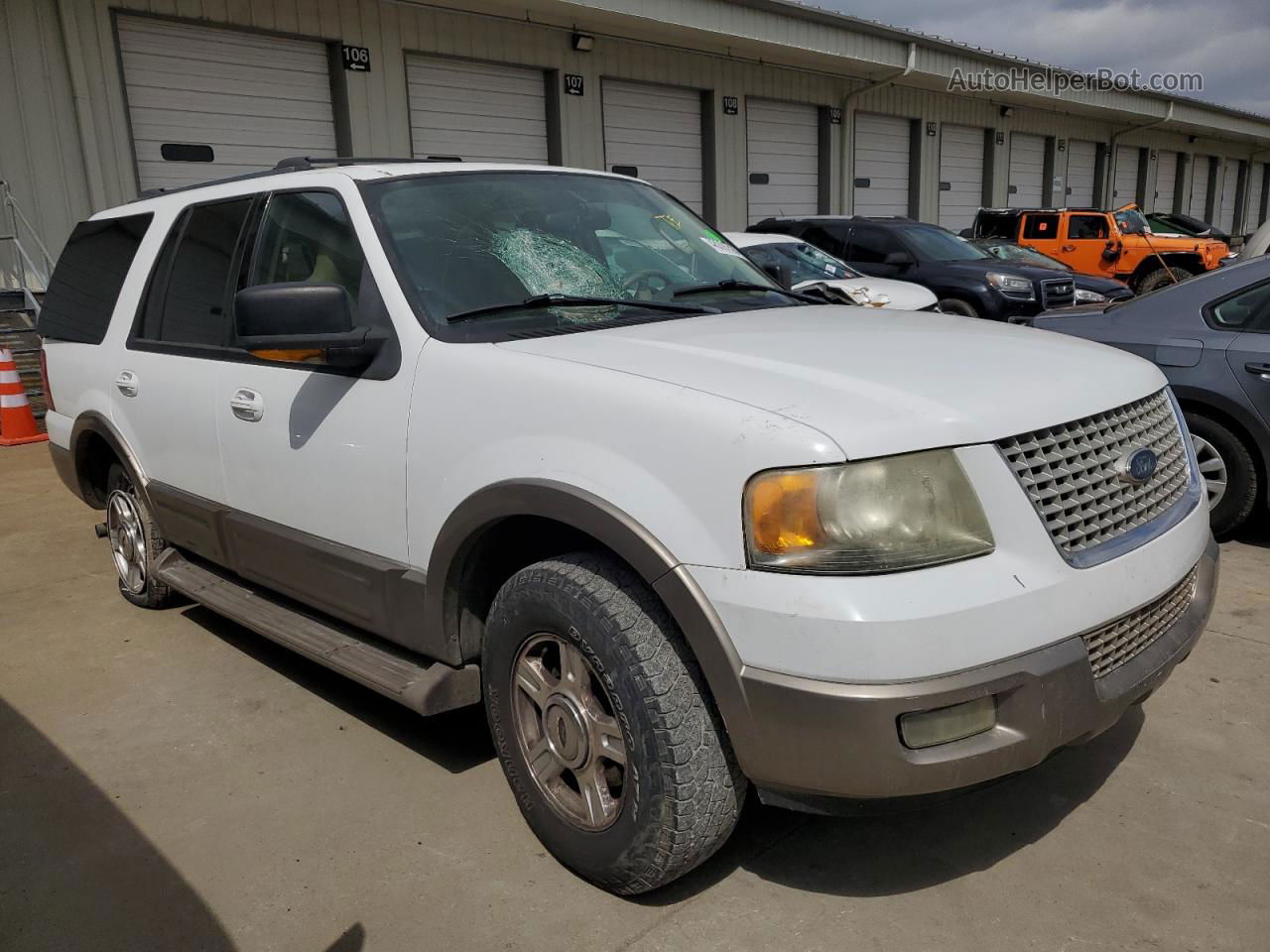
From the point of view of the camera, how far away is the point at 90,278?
454 cm

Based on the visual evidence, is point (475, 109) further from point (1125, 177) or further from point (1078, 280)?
point (1125, 177)

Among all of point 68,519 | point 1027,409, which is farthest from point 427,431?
point 68,519

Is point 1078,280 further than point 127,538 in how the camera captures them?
Yes

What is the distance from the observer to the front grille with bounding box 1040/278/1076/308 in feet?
38.4

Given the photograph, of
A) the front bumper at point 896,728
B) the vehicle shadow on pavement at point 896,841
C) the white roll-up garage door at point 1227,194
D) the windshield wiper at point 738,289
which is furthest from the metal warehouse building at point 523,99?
the white roll-up garage door at point 1227,194

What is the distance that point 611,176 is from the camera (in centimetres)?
380

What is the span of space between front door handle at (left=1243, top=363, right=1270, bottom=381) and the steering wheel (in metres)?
3.28

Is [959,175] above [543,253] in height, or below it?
above

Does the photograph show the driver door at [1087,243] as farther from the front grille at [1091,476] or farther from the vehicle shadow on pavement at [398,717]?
the vehicle shadow on pavement at [398,717]

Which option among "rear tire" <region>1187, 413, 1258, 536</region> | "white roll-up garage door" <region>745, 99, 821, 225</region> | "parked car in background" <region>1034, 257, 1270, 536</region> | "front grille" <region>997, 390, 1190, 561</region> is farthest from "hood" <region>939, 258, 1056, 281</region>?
"front grille" <region>997, 390, 1190, 561</region>

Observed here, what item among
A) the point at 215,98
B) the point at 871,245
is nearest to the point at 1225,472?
the point at 871,245

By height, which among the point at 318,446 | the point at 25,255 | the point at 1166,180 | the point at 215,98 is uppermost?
the point at 215,98

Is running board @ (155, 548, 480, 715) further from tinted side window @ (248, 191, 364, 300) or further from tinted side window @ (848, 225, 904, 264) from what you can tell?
tinted side window @ (848, 225, 904, 264)

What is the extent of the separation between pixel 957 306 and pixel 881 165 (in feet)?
32.0
